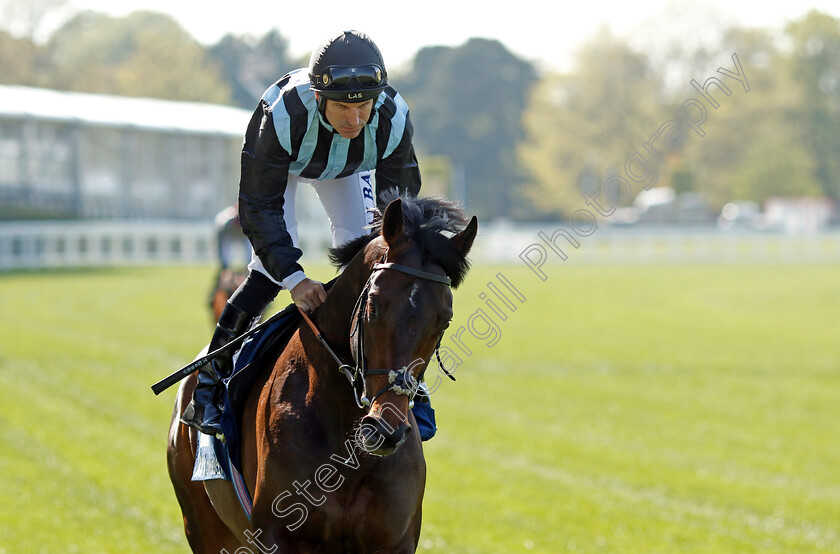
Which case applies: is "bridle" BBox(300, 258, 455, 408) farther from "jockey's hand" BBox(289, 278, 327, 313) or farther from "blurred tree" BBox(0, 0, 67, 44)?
"blurred tree" BBox(0, 0, 67, 44)

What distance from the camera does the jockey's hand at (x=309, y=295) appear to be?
366 cm

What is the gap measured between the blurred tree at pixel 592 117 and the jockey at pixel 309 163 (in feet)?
177

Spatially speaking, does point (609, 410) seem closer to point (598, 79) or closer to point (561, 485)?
point (561, 485)

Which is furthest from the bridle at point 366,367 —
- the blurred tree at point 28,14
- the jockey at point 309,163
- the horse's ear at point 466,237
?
the blurred tree at point 28,14

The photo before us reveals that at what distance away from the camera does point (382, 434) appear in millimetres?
2990

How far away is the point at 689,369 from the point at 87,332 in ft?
33.3

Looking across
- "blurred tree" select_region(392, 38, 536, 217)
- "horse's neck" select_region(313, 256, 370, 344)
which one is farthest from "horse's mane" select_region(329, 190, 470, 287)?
"blurred tree" select_region(392, 38, 536, 217)

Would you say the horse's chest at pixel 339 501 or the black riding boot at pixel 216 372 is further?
the black riding boot at pixel 216 372

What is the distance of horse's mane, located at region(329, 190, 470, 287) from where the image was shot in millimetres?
3285

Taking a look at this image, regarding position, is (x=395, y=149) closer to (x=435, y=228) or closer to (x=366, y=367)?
(x=435, y=228)

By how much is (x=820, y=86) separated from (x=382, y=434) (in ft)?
221

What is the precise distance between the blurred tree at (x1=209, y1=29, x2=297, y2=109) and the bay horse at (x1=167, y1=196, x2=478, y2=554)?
62.9m

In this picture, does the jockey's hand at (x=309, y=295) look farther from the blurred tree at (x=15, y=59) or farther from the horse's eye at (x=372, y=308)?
the blurred tree at (x=15, y=59)

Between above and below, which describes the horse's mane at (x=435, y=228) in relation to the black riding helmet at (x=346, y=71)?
below
